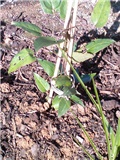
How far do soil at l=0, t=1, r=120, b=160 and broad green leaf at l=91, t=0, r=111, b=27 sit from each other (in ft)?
0.56

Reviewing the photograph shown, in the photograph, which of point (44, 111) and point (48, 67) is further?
point (44, 111)

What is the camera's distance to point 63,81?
4.27 feet

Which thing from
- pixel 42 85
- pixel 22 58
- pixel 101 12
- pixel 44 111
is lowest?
pixel 44 111

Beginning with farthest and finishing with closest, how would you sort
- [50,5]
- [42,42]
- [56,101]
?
1. [56,101]
2. [50,5]
3. [42,42]

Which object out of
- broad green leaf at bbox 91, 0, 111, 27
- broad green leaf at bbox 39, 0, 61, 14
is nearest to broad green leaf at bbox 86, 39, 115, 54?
broad green leaf at bbox 91, 0, 111, 27

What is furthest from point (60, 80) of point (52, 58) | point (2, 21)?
point (2, 21)

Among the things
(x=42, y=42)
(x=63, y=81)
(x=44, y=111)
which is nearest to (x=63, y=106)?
(x=63, y=81)

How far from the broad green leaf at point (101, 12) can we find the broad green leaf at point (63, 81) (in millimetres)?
231

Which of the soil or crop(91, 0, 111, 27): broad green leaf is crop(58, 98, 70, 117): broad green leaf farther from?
crop(91, 0, 111, 27): broad green leaf

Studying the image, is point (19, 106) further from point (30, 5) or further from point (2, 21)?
point (30, 5)

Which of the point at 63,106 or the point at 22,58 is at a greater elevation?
the point at 22,58

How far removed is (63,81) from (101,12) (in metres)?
A: 0.29

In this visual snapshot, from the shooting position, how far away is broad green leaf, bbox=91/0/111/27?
4.23 feet

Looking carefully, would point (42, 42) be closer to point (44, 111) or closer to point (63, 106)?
point (63, 106)
